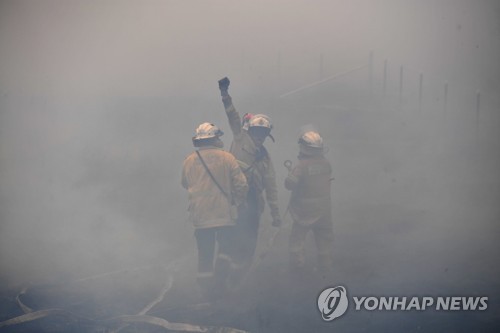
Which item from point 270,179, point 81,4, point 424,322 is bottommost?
point 424,322

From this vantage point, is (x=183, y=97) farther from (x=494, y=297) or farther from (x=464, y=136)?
(x=494, y=297)

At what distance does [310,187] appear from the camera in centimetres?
792

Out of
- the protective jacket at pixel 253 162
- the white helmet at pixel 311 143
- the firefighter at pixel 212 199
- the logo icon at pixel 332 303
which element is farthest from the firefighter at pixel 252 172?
the logo icon at pixel 332 303

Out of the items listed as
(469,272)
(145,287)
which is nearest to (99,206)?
(145,287)

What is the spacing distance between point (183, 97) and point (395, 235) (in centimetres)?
1112

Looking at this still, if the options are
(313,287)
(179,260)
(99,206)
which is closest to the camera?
(313,287)

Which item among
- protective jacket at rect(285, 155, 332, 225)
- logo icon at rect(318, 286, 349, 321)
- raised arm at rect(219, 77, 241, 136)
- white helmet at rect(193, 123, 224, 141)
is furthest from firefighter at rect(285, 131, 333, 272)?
white helmet at rect(193, 123, 224, 141)

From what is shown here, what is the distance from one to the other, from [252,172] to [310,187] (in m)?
0.85

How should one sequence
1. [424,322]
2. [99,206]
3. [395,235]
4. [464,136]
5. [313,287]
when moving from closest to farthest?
[424,322] → [313,287] → [395,235] → [99,206] → [464,136]

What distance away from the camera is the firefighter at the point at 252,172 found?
7730 millimetres

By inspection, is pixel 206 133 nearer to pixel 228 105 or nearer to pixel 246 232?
pixel 228 105

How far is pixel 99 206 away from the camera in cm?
1228

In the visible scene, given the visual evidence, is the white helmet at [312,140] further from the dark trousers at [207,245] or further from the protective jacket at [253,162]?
the dark trousers at [207,245]

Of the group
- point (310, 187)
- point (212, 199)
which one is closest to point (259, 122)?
point (310, 187)
